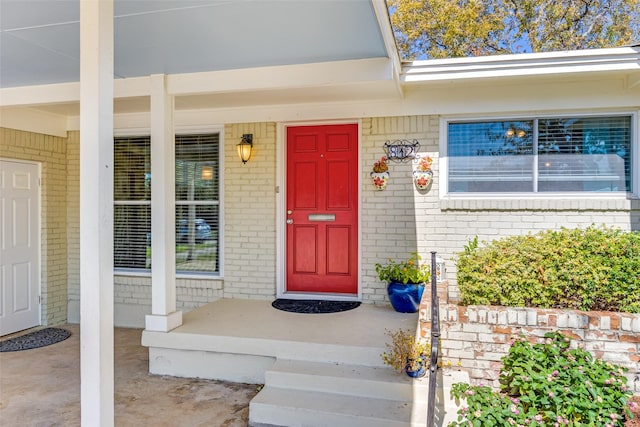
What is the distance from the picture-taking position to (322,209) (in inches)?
205

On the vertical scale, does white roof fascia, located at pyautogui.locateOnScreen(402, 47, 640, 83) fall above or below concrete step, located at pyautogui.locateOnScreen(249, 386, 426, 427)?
above

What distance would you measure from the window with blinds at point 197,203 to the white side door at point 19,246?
1900mm

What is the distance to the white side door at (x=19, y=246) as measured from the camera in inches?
207

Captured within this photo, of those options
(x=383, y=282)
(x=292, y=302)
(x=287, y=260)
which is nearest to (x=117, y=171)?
(x=287, y=260)

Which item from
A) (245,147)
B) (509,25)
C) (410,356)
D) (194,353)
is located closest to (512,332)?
(410,356)

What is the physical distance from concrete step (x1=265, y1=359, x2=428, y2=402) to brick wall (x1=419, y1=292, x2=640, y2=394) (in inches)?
16.9

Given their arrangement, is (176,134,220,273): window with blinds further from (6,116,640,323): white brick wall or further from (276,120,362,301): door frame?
(276,120,362,301): door frame

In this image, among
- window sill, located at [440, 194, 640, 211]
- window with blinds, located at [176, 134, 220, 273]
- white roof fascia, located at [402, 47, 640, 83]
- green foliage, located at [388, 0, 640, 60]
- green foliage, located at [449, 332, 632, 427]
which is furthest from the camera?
green foliage, located at [388, 0, 640, 60]

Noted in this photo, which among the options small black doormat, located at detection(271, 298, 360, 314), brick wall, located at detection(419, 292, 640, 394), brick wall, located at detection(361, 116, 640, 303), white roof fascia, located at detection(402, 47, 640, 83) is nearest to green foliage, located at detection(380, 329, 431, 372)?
brick wall, located at detection(419, 292, 640, 394)

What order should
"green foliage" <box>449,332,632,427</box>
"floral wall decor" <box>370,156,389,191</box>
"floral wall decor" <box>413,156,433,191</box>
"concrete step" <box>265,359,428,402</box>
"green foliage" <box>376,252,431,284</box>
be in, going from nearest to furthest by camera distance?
1. "green foliage" <box>449,332,632,427</box>
2. "concrete step" <box>265,359,428,402</box>
3. "green foliage" <box>376,252,431,284</box>
4. "floral wall decor" <box>413,156,433,191</box>
5. "floral wall decor" <box>370,156,389,191</box>

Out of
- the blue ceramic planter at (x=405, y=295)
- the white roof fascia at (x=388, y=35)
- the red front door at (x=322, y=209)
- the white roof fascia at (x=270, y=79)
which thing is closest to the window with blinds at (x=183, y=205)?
the red front door at (x=322, y=209)

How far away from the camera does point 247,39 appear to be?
11.0 feet

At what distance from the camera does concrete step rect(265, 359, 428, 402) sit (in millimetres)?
3084

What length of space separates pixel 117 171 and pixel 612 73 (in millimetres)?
5886
